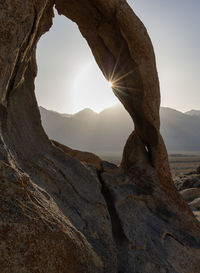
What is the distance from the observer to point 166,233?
15.6ft

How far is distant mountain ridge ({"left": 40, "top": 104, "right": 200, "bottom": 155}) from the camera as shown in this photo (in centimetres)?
12569

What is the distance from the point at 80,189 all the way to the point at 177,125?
156244 millimetres

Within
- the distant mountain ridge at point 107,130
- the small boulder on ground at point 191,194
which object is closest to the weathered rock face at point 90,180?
the small boulder on ground at point 191,194

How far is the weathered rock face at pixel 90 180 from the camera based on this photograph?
6.57 feet

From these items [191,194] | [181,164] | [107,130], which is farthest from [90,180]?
[107,130]

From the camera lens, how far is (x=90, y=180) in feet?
14.4

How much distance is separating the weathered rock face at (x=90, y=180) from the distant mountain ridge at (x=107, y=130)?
366ft

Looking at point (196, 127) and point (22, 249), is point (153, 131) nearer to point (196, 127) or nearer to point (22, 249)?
point (22, 249)

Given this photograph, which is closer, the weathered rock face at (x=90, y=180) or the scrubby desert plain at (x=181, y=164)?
the weathered rock face at (x=90, y=180)

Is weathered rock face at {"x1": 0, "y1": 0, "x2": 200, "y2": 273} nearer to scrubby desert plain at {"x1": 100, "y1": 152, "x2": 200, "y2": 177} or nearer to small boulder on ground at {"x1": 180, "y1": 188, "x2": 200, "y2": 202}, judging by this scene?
small boulder on ground at {"x1": 180, "y1": 188, "x2": 200, "y2": 202}

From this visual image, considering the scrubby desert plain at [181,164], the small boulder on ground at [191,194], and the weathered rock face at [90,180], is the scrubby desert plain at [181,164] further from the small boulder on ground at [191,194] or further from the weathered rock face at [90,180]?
the weathered rock face at [90,180]

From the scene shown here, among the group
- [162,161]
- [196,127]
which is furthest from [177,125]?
[162,161]

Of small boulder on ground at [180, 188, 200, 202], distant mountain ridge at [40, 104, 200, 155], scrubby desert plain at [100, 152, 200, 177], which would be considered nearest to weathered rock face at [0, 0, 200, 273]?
small boulder on ground at [180, 188, 200, 202]

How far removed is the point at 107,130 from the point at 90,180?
128 m
